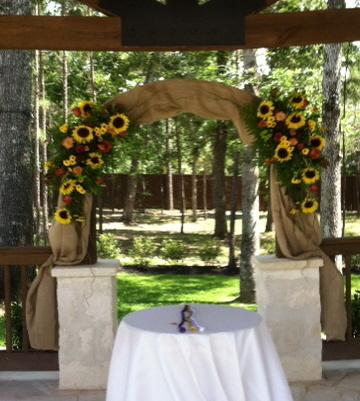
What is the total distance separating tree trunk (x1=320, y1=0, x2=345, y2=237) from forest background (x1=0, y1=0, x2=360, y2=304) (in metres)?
0.01

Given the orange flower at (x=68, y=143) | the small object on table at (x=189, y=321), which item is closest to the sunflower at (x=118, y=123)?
the orange flower at (x=68, y=143)

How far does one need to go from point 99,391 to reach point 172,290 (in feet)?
26.6

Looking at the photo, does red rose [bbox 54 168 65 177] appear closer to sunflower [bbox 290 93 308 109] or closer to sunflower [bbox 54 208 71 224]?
sunflower [bbox 54 208 71 224]

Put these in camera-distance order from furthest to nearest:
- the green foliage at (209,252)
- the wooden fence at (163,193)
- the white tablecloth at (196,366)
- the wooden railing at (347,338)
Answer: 1. the wooden fence at (163,193)
2. the green foliage at (209,252)
3. the wooden railing at (347,338)
4. the white tablecloth at (196,366)

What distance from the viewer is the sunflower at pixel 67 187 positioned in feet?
16.2

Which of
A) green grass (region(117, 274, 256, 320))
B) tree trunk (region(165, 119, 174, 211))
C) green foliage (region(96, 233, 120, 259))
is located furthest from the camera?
A: tree trunk (region(165, 119, 174, 211))

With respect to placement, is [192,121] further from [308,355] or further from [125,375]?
[125,375]

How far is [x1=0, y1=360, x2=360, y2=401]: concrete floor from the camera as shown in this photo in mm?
4898

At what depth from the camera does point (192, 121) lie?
57.3 feet

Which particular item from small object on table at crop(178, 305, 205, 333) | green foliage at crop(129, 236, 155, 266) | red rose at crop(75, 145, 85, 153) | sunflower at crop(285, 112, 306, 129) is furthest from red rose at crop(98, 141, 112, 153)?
green foliage at crop(129, 236, 155, 266)

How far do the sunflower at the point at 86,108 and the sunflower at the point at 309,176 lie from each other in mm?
1444

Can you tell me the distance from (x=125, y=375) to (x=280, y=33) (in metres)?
2.41

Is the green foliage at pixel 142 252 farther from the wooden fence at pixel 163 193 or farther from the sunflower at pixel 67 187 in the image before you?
the sunflower at pixel 67 187

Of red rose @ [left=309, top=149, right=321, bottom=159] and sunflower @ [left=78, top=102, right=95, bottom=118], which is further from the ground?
sunflower @ [left=78, top=102, right=95, bottom=118]
